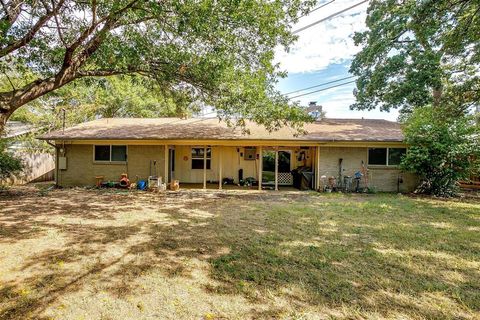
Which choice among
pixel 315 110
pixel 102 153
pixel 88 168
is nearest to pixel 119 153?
pixel 102 153

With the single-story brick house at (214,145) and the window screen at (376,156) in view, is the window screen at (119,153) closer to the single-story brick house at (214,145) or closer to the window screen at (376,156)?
the single-story brick house at (214,145)

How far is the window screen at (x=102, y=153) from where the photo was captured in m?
12.4

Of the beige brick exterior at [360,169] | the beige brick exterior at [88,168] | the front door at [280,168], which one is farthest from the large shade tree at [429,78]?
the beige brick exterior at [88,168]

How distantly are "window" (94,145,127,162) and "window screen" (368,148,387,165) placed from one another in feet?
36.9

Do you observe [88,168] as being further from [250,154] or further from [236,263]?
[236,263]

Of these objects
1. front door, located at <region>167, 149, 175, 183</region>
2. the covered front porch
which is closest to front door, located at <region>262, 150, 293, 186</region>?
the covered front porch

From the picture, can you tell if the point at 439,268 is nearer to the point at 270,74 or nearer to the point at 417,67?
the point at 270,74

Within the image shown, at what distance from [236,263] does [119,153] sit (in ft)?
33.4

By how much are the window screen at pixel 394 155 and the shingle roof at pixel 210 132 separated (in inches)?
25.1

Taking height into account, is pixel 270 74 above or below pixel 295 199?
above

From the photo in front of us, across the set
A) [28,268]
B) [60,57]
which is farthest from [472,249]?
[60,57]

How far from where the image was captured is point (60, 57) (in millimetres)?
7461

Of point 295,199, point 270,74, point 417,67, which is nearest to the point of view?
point 270,74

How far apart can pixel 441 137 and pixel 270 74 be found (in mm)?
7589
